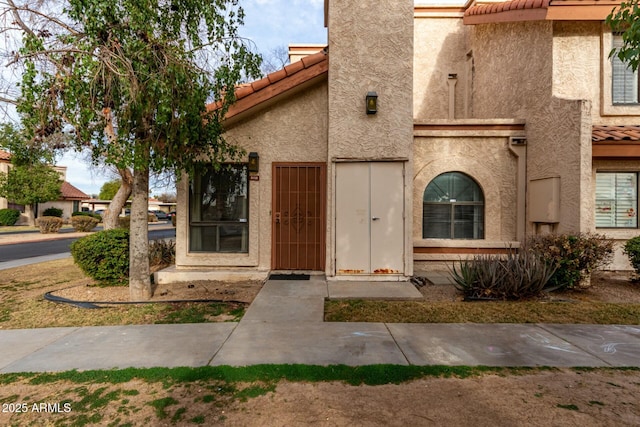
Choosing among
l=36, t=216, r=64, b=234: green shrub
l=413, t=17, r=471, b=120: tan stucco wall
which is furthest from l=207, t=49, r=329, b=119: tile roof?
l=36, t=216, r=64, b=234: green shrub

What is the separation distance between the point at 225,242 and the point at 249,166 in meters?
1.98

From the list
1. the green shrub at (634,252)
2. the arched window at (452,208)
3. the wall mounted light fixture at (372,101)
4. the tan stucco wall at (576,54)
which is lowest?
the green shrub at (634,252)

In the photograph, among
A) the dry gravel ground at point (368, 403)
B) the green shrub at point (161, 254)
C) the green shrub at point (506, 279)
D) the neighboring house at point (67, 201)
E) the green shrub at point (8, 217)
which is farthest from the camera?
the neighboring house at point (67, 201)

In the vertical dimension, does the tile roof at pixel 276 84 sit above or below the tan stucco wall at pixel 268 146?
above

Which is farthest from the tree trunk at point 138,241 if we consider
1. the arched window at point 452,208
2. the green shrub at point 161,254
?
the arched window at point 452,208

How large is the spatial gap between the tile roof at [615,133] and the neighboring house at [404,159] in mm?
33

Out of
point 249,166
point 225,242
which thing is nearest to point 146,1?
point 249,166

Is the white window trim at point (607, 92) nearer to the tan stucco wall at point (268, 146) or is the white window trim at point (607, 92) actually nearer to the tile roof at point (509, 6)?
Result: the tile roof at point (509, 6)

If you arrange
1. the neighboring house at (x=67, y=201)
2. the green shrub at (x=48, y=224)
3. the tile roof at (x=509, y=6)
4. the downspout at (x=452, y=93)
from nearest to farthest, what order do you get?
the tile roof at (x=509, y=6), the downspout at (x=452, y=93), the green shrub at (x=48, y=224), the neighboring house at (x=67, y=201)

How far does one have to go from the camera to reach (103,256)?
23.3 ft

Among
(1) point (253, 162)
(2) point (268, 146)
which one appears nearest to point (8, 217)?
(1) point (253, 162)

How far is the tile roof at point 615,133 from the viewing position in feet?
24.6

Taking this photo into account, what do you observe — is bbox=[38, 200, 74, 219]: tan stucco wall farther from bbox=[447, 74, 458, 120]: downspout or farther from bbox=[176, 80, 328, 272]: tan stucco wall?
bbox=[447, 74, 458, 120]: downspout

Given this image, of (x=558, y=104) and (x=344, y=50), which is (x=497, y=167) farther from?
(x=344, y=50)
